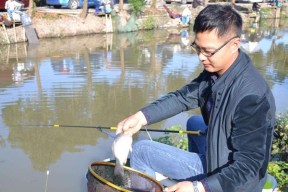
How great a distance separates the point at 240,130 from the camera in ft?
6.59

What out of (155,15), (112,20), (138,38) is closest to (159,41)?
(138,38)

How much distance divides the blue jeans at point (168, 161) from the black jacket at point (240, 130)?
32 centimetres

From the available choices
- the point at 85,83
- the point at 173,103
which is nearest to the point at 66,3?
the point at 85,83

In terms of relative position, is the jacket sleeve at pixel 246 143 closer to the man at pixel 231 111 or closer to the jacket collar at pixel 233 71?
the man at pixel 231 111

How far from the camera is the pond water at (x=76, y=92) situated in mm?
4801

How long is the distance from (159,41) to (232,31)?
1573cm

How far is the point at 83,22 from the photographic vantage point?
723 inches

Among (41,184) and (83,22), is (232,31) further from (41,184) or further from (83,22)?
(83,22)

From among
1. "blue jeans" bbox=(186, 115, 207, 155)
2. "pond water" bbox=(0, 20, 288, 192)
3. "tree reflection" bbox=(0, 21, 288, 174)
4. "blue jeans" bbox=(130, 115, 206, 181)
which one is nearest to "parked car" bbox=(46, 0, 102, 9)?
"pond water" bbox=(0, 20, 288, 192)

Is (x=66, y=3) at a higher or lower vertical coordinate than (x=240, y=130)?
higher

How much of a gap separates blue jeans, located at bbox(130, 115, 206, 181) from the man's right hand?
0.56 ft

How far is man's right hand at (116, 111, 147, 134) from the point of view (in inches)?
97.0

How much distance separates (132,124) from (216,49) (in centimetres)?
75

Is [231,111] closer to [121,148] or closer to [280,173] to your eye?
[121,148]
